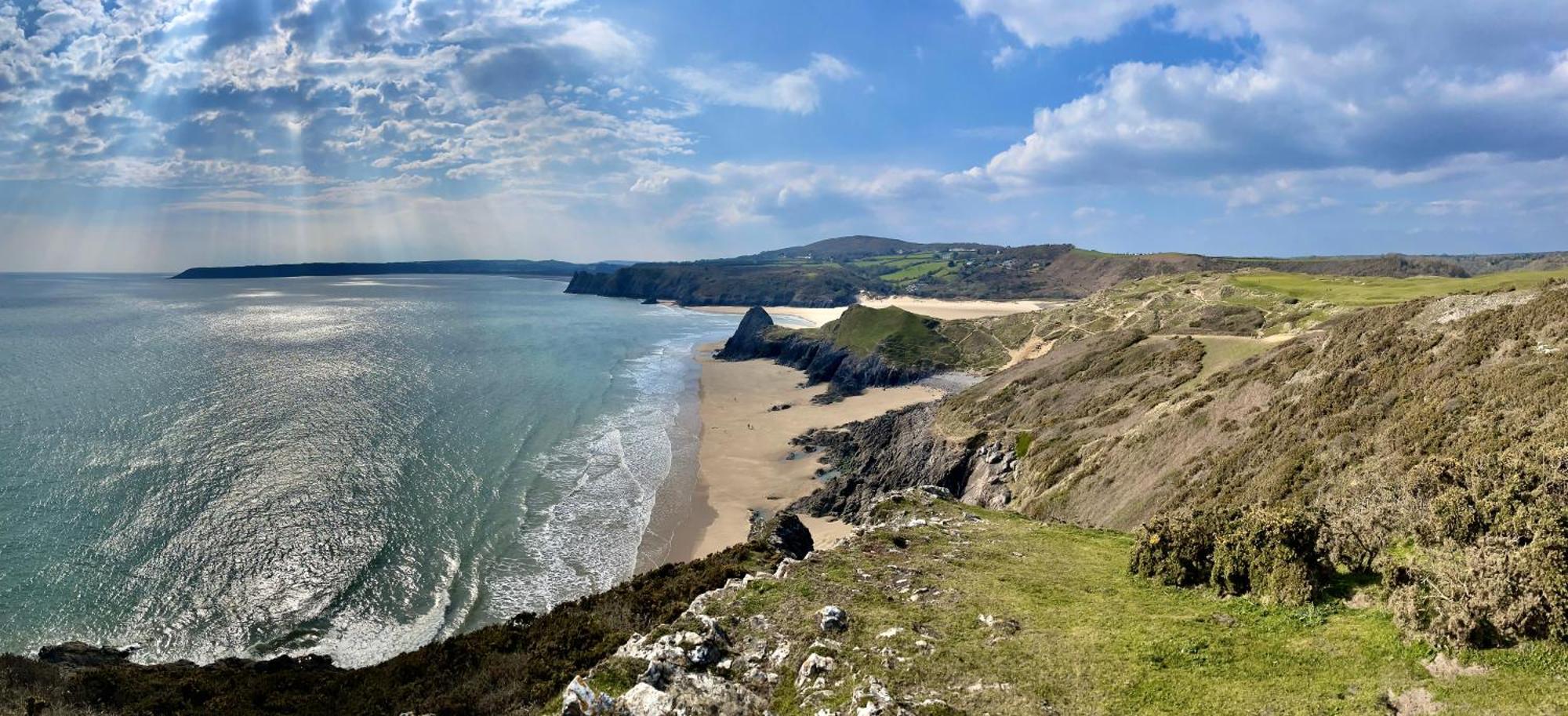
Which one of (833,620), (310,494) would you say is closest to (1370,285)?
(833,620)

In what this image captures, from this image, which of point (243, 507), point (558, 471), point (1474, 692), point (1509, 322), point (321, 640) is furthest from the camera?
point (558, 471)

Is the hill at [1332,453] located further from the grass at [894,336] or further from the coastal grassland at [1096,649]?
the grass at [894,336]

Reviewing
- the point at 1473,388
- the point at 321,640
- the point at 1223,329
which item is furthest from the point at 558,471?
the point at 1223,329

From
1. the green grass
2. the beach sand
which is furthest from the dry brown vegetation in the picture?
the green grass

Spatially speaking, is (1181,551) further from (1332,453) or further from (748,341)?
(748,341)

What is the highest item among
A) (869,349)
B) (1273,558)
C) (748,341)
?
(1273,558)

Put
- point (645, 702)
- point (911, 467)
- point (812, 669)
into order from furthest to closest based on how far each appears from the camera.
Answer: point (911, 467), point (812, 669), point (645, 702)

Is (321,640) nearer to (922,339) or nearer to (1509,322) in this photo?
(1509,322)
